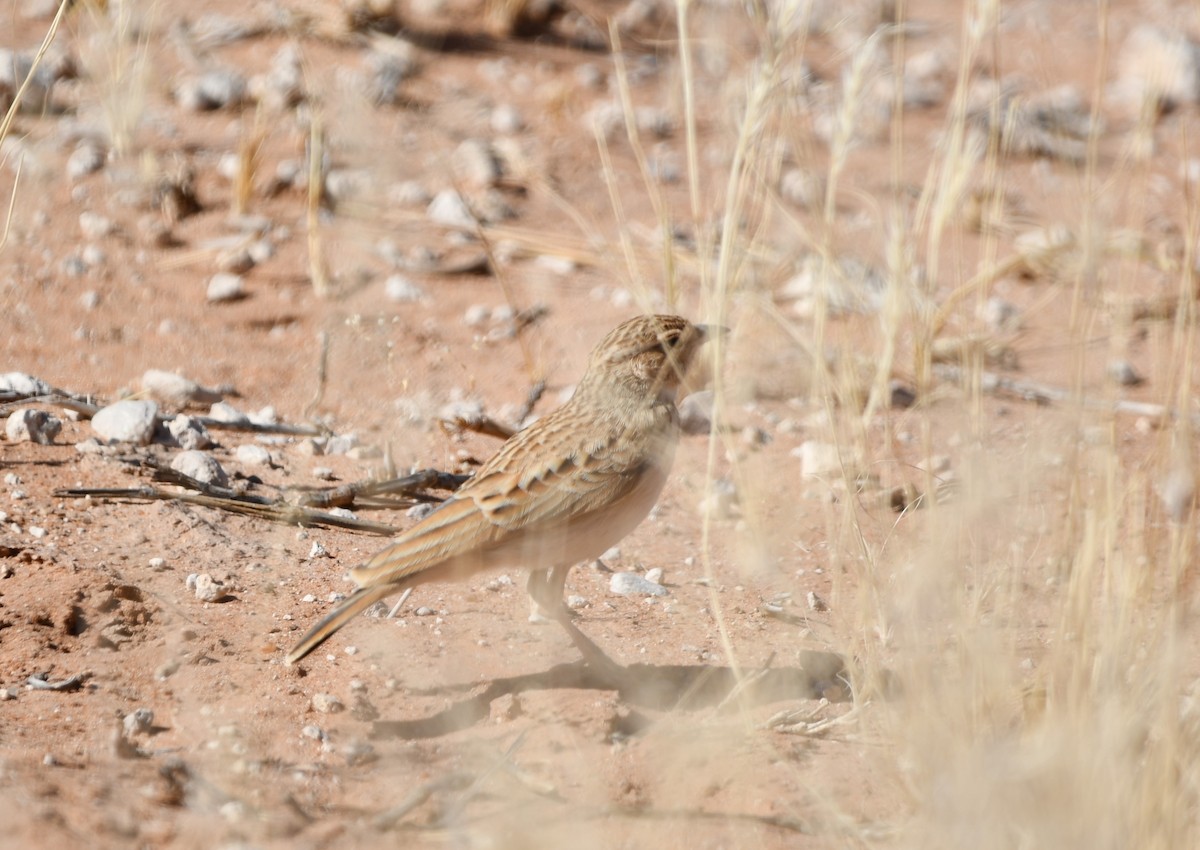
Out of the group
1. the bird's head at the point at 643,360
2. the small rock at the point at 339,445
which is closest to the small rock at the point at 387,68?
the small rock at the point at 339,445

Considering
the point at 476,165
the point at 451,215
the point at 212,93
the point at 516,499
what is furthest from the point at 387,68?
the point at 516,499

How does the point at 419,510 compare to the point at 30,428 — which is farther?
the point at 419,510

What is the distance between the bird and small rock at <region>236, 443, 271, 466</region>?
1457 millimetres

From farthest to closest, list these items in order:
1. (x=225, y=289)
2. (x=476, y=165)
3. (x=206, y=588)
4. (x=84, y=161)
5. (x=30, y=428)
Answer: (x=476, y=165)
(x=84, y=161)
(x=225, y=289)
(x=30, y=428)
(x=206, y=588)

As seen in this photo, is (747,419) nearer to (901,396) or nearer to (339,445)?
(901,396)

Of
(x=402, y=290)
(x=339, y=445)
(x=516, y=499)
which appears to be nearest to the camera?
(x=516, y=499)

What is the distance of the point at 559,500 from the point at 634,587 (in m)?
0.96

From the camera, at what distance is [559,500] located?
4430 mm

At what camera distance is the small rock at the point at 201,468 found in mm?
5352

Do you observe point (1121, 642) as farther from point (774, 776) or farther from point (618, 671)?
point (618, 671)

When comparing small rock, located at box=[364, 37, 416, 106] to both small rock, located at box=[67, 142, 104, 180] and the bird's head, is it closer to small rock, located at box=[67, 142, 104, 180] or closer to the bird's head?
small rock, located at box=[67, 142, 104, 180]

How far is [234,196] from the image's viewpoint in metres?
8.21

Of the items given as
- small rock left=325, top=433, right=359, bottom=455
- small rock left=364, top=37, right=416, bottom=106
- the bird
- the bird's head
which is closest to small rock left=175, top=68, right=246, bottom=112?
small rock left=364, top=37, right=416, bottom=106

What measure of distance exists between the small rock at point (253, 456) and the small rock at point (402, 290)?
79.2 inches
